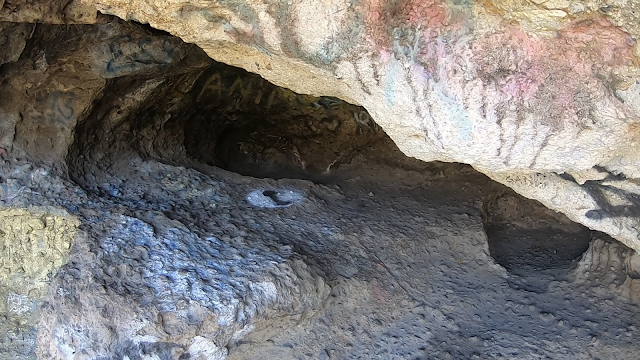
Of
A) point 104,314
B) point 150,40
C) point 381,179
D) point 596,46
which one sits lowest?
point 104,314

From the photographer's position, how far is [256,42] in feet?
3.39

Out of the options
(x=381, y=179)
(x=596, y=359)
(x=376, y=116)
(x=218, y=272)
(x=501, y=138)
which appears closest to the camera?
(x=501, y=138)

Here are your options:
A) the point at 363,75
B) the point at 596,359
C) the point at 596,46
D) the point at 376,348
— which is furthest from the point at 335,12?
the point at 596,359

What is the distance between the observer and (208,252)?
53.1 inches

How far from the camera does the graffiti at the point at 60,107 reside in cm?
141

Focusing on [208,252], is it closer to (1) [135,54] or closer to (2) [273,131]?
(1) [135,54]

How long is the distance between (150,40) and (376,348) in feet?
3.13

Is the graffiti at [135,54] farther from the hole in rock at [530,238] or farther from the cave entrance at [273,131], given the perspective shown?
the hole in rock at [530,238]

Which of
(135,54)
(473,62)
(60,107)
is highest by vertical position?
(473,62)

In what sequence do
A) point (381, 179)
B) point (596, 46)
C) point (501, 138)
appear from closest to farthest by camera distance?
point (596, 46)
point (501, 138)
point (381, 179)

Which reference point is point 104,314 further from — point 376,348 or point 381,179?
point 381,179

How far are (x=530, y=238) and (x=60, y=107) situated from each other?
5.11ft

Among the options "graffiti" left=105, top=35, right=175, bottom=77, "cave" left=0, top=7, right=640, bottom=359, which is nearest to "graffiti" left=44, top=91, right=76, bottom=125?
"cave" left=0, top=7, right=640, bottom=359

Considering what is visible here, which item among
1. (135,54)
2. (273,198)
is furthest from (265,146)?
(135,54)
